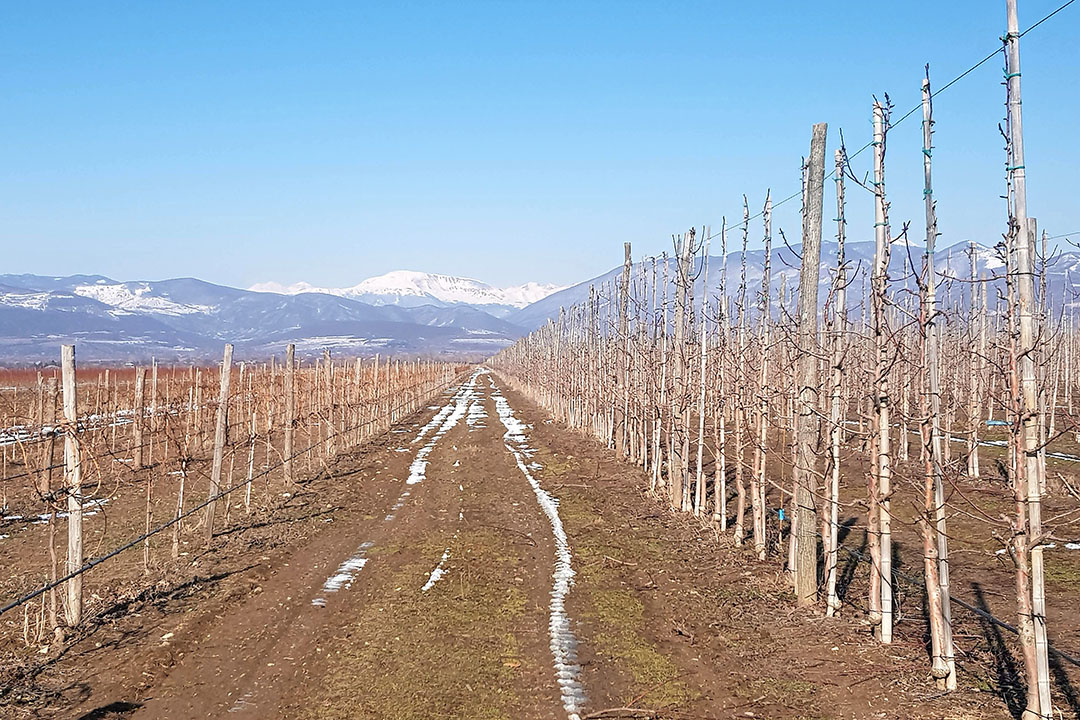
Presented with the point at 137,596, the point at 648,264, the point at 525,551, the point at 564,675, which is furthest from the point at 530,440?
the point at 564,675

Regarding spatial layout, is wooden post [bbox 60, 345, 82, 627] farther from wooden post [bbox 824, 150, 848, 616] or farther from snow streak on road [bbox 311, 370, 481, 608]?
wooden post [bbox 824, 150, 848, 616]

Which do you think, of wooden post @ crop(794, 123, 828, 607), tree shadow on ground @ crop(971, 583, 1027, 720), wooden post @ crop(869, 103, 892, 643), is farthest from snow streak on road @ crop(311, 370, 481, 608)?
tree shadow on ground @ crop(971, 583, 1027, 720)

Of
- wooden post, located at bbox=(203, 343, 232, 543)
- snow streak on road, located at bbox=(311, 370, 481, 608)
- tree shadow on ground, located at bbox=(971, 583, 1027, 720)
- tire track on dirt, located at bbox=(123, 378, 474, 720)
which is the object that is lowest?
snow streak on road, located at bbox=(311, 370, 481, 608)

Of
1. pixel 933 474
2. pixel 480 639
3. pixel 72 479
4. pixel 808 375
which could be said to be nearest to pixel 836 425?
pixel 808 375

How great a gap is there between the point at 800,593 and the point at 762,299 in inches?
184

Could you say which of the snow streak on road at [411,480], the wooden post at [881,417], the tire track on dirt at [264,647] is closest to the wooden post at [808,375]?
the wooden post at [881,417]

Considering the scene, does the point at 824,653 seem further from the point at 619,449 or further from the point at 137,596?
the point at 619,449

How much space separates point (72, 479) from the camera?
27.7 ft

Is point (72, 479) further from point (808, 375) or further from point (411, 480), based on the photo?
point (411, 480)

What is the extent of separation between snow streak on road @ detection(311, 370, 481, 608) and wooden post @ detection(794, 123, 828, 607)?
5.24 meters

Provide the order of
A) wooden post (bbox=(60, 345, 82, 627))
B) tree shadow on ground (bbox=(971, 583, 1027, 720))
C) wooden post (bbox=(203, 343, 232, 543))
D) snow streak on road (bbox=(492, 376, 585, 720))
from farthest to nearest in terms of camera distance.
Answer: wooden post (bbox=(203, 343, 232, 543)) < wooden post (bbox=(60, 345, 82, 627)) < snow streak on road (bbox=(492, 376, 585, 720)) < tree shadow on ground (bbox=(971, 583, 1027, 720))

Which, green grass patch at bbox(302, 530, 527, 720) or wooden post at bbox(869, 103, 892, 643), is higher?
wooden post at bbox(869, 103, 892, 643)

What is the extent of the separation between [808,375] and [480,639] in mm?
4363

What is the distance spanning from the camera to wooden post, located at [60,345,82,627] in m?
8.28
